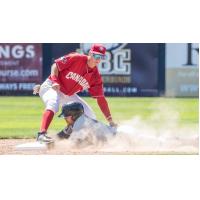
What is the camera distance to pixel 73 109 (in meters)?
8.23

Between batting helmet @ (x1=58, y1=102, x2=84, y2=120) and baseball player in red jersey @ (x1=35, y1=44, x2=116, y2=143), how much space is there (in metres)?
0.04

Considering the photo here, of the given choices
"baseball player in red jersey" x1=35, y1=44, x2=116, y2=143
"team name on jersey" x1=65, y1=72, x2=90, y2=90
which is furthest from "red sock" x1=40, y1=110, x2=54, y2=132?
"team name on jersey" x1=65, y1=72, x2=90, y2=90

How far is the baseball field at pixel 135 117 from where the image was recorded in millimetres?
8633

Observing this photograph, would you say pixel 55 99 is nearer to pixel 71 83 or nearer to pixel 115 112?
pixel 71 83

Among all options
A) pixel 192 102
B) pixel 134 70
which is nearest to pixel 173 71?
pixel 134 70

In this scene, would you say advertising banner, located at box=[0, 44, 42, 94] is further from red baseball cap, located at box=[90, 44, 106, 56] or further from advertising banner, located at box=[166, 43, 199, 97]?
advertising banner, located at box=[166, 43, 199, 97]

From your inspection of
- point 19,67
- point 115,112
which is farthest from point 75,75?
point 19,67

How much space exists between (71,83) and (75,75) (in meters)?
0.11

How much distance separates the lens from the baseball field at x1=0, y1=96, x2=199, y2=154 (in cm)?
863

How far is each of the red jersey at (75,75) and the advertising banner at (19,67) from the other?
1.33 meters

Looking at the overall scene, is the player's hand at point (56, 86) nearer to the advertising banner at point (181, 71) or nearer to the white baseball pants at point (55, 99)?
the white baseball pants at point (55, 99)

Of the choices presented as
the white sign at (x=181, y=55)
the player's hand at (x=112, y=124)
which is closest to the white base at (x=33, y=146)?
the player's hand at (x=112, y=124)
